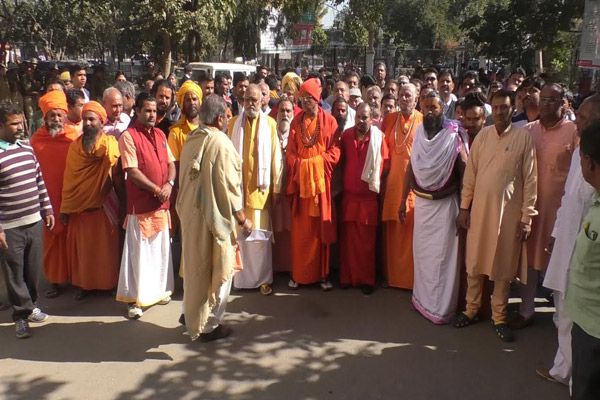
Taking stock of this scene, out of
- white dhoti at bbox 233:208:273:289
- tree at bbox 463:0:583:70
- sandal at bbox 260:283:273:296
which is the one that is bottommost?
sandal at bbox 260:283:273:296

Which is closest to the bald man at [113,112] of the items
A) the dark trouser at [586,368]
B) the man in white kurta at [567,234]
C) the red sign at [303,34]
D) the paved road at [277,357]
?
the paved road at [277,357]

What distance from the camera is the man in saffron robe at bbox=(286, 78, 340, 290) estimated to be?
4.73 m

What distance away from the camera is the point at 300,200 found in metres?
4.88

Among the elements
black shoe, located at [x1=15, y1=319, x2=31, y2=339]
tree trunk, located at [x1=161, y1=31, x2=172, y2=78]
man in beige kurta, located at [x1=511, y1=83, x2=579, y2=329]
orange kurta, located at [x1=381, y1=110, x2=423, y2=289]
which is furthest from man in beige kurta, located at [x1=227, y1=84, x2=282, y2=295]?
tree trunk, located at [x1=161, y1=31, x2=172, y2=78]

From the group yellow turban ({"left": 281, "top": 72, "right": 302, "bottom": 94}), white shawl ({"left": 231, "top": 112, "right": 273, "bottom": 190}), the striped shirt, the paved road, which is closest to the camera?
the paved road

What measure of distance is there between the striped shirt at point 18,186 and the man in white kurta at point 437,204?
2.89m

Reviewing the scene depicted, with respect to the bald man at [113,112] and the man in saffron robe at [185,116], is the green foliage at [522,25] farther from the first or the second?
the bald man at [113,112]

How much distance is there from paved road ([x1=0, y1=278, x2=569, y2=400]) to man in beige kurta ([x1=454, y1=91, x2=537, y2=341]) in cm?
50

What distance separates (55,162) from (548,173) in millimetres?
3960

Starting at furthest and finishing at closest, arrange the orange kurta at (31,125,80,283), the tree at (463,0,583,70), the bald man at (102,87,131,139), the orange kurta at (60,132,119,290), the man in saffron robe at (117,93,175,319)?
1. the tree at (463,0,583,70)
2. the bald man at (102,87,131,139)
3. the orange kurta at (31,125,80,283)
4. the orange kurta at (60,132,119,290)
5. the man in saffron robe at (117,93,175,319)

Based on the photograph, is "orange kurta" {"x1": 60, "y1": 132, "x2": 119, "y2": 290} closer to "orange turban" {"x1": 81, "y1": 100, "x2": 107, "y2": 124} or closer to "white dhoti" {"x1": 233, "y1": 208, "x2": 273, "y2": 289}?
"orange turban" {"x1": 81, "y1": 100, "x2": 107, "y2": 124}

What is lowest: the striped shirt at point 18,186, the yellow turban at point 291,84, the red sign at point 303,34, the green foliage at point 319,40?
the striped shirt at point 18,186

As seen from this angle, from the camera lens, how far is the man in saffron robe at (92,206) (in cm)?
442

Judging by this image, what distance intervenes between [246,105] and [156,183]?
1065 mm
